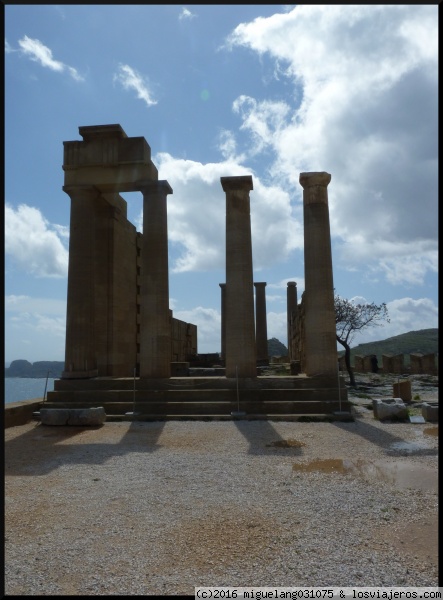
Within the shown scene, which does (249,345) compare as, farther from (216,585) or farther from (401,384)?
(216,585)

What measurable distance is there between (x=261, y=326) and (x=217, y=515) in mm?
35533

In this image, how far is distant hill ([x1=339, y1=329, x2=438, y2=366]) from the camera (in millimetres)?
107050

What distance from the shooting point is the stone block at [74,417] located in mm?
14844

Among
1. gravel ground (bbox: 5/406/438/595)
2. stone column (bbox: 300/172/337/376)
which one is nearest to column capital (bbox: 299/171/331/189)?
stone column (bbox: 300/172/337/376)

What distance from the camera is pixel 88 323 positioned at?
66.4 ft

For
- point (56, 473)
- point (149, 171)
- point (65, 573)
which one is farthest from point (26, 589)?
point (149, 171)

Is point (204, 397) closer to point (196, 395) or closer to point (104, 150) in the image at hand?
point (196, 395)

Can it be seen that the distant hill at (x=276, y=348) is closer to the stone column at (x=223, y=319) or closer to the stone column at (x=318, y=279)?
the stone column at (x=223, y=319)

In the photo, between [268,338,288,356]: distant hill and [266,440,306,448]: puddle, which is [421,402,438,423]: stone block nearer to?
[266,440,306,448]: puddle

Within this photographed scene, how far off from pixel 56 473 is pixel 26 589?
4779mm

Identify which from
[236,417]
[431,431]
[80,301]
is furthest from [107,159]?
[431,431]

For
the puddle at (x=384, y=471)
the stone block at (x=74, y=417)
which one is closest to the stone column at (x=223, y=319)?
the stone block at (x=74, y=417)

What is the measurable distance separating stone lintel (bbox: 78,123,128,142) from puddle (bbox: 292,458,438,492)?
17.2 m

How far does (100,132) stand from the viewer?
21.2 meters
